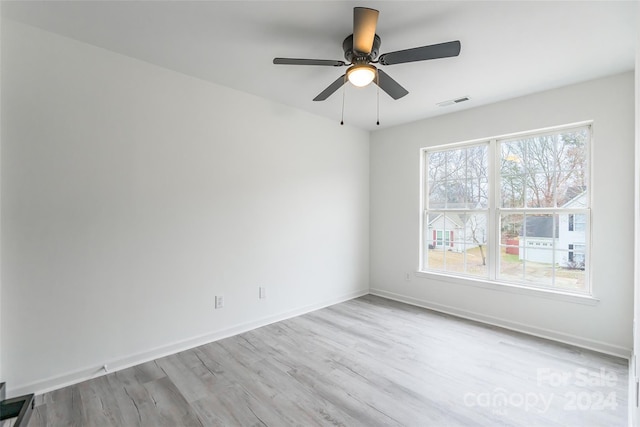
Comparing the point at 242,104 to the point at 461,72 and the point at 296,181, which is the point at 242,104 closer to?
the point at 296,181

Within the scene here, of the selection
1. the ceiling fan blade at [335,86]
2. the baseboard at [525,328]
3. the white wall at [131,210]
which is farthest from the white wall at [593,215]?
the ceiling fan blade at [335,86]

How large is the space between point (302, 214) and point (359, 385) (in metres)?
2.13

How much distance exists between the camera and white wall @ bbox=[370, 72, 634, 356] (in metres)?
2.73

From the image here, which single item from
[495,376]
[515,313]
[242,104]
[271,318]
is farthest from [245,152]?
[515,313]

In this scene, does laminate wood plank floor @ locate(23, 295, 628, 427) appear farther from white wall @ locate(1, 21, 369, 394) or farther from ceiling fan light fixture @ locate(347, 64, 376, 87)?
ceiling fan light fixture @ locate(347, 64, 376, 87)

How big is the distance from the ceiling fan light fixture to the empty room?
0.6 inches

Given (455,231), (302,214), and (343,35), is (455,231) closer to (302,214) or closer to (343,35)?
(302,214)

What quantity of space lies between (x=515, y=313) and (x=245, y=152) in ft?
11.6

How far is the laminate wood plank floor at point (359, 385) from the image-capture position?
191 cm

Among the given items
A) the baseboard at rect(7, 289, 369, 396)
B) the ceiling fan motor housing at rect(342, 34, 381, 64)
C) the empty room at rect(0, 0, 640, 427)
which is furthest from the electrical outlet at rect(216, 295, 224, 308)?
the ceiling fan motor housing at rect(342, 34, 381, 64)

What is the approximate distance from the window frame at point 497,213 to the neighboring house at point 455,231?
0.08 meters

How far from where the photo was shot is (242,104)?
3256 mm

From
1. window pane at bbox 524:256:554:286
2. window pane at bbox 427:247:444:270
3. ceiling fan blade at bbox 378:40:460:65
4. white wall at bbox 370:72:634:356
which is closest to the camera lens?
ceiling fan blade at bbox 378:40:460:65

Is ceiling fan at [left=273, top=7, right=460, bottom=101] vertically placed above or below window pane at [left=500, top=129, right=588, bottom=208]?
above
